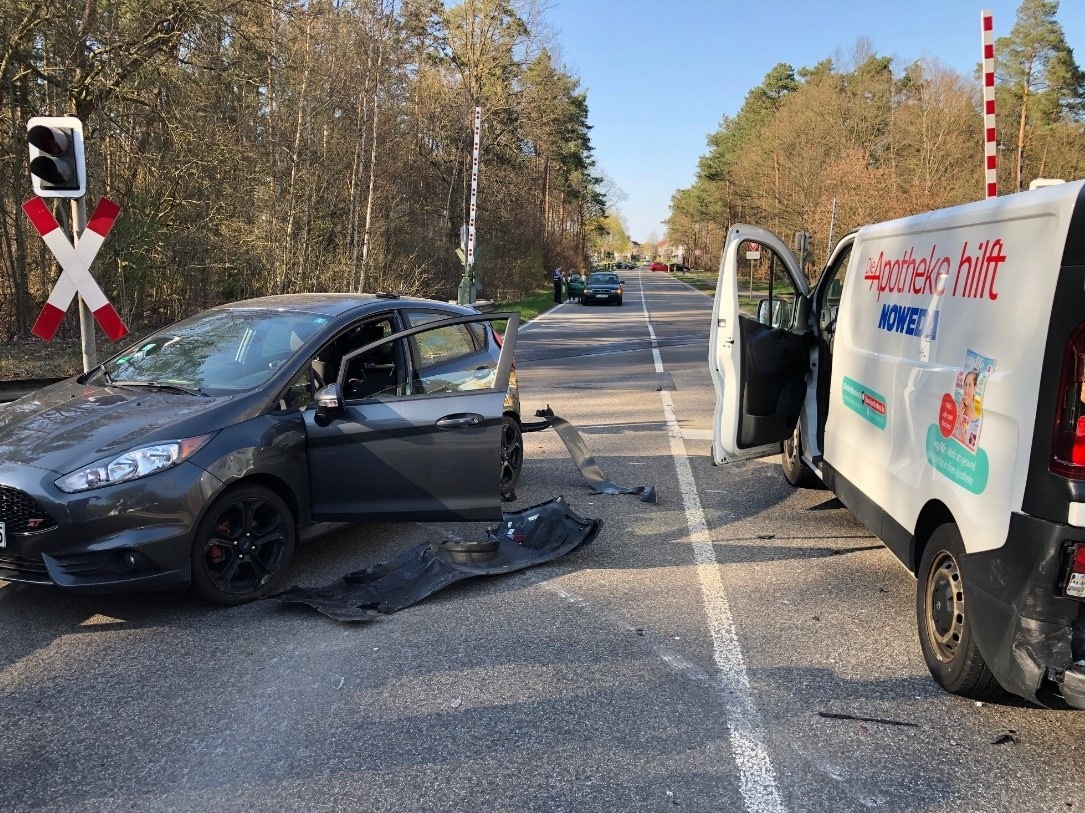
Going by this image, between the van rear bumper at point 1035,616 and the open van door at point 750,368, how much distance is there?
295cm

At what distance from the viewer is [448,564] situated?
4.78m

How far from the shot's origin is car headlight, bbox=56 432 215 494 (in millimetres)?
3895

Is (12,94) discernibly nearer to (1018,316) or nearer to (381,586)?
(381,586)

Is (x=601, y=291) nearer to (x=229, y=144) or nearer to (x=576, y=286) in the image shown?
(x=576, y=286)

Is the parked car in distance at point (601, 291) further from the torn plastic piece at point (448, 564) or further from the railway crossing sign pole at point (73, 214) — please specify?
the torn plastic piece at point (448, 564)

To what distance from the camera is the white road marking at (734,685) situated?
286cm

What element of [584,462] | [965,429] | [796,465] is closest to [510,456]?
[584,462]

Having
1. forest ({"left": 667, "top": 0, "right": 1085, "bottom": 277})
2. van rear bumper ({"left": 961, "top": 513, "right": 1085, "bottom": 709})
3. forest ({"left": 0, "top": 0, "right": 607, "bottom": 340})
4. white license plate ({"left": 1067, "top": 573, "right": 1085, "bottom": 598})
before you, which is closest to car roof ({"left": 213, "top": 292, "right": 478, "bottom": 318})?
van rear bumper ({"left": 961, "top": 513, "right": 1085, "bottom": 709})

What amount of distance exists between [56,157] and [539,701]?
5335 mm

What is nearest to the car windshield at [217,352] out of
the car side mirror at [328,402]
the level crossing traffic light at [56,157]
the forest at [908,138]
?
the car side mirror at [328,402]

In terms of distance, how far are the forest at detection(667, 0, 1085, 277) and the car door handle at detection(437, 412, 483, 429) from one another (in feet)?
91.7

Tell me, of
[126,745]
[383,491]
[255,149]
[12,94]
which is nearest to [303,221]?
[255,149]

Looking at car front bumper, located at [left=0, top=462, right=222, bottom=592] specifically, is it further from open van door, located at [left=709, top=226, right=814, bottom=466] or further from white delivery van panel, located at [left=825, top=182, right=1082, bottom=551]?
open van door, located at [left=709, top=226, right=814, bottom=466]

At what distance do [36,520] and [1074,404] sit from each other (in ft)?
13.9
